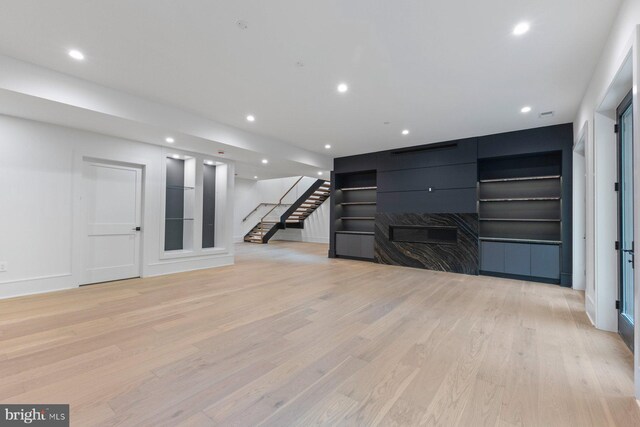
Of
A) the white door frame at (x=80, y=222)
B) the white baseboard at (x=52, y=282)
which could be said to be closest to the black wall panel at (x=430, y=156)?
the white baseboard at (x=52, y=282)

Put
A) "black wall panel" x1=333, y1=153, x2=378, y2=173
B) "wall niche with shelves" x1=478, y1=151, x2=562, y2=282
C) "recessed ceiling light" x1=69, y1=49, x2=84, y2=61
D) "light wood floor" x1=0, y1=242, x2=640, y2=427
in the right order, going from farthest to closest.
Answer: "black wall panel" x1=333, y1=153, x2=378, y2=173 → "wall niche with shelves" x1=478, y1=151, x2=562, y2=282 → "recessed ceiling light" x1=69, y1=49, x2=84, y2=61 → "light wood floor" x1=0, y1=242, x2=640, y2=427

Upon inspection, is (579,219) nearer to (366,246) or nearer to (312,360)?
(366,246)

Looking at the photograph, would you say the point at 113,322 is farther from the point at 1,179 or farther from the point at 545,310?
the point at 545,310

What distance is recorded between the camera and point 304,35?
8.74ft

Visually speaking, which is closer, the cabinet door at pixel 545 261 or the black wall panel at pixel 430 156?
the cabinet door at pixel 545 261

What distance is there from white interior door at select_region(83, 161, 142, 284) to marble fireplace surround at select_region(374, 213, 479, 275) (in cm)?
554

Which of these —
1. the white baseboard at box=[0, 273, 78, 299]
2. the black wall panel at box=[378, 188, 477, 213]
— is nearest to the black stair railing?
the black wall panel at box=[378, 188, 477, 213]

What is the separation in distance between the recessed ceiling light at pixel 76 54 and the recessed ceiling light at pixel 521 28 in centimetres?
450

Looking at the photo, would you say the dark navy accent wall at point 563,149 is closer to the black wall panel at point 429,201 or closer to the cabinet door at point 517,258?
the cabinet door at point 517,258

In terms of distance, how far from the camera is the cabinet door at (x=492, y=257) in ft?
18.3

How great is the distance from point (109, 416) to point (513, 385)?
2.65 metres

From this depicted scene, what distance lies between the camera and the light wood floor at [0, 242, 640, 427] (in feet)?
5.46

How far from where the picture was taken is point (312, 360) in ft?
7.39

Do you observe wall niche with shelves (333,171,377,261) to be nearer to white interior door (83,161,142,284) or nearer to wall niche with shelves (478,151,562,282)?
wall niche with shelves (478,151,562,282)
